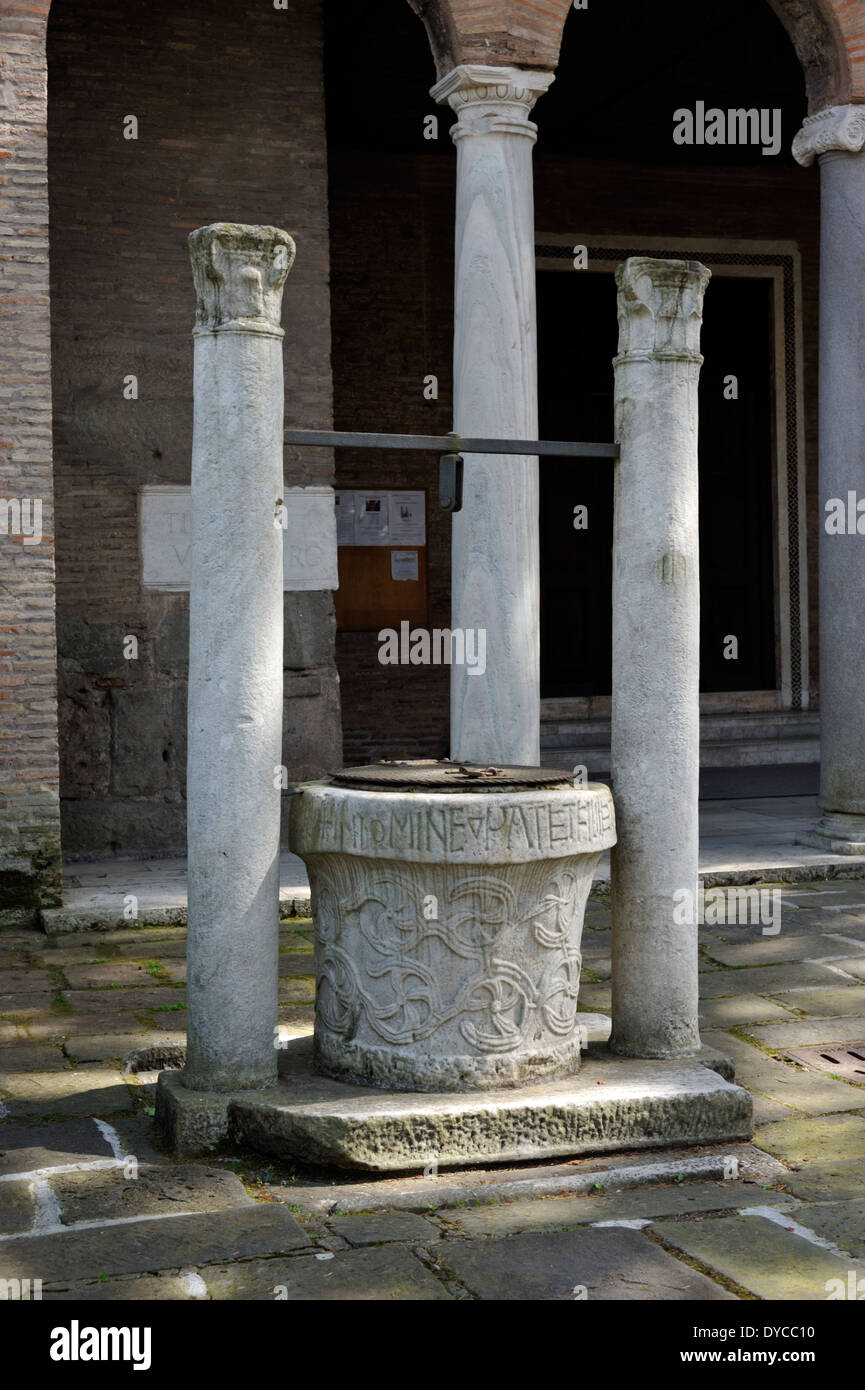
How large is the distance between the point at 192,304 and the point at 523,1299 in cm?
604

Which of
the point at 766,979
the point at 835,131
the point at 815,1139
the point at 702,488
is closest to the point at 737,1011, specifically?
the point at 766,979

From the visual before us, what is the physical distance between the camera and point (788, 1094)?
167 inches

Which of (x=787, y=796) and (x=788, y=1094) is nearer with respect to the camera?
(x=788, y=1094)

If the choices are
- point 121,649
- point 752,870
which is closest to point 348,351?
point 121,649

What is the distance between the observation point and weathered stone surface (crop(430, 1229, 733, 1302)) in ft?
9.46

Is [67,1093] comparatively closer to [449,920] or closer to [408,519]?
[449,920]

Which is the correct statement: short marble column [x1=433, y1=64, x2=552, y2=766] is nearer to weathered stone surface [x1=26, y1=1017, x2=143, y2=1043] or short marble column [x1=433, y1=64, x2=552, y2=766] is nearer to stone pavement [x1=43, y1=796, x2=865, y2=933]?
stone pavement [x1=43, y1=796, x2=865, y2=933]

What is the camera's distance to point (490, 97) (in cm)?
661

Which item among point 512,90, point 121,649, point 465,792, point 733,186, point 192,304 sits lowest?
point 465,792

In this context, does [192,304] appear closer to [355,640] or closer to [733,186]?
[355,640]

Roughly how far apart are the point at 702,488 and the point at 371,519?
2.77 m

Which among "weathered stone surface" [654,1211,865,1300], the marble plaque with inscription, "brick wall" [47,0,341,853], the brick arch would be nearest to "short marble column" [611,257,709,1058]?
"weathered stone surface" [654,1211,865,1300]

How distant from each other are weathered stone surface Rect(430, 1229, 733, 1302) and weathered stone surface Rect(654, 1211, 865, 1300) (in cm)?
7

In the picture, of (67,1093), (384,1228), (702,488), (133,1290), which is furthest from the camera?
(702,488)
